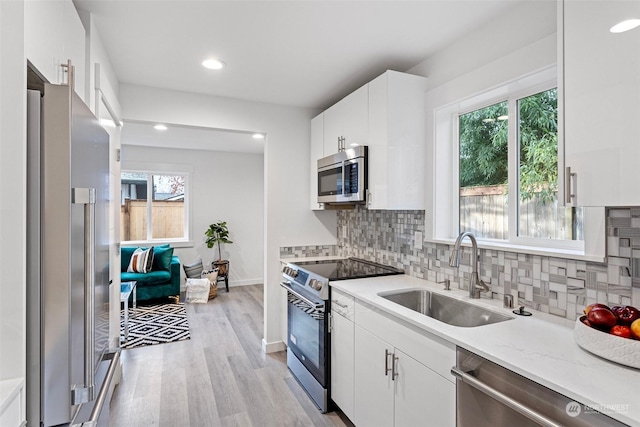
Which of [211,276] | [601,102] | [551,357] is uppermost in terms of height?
[601,102]

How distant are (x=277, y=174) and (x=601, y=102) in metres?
Result: 2.52

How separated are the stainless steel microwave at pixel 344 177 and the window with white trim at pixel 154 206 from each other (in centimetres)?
365

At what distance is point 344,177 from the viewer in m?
2.61

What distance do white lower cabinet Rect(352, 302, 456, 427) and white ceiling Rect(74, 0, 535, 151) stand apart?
1.60m

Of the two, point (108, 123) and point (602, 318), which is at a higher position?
point (108, 123)

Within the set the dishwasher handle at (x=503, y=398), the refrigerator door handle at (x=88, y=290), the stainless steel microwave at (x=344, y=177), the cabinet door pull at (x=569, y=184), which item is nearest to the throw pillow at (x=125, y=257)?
the stainless steel microwave at (x=344, y=177)

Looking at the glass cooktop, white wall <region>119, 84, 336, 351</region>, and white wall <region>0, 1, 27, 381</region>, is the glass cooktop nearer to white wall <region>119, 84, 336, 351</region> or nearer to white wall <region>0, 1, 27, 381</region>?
white wall <region>119, 84, 336, 351</region>

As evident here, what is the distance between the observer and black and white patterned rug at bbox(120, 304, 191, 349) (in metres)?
3.48

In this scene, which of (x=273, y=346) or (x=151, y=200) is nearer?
(x=273, y=346)

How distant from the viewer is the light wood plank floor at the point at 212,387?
7.19 feet

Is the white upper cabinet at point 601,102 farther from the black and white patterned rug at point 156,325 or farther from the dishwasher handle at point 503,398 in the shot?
the black and white patterned rug at point 156,325

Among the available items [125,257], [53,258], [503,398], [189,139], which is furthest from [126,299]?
[503,398]

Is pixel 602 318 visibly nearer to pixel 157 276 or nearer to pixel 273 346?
pixel 273 346

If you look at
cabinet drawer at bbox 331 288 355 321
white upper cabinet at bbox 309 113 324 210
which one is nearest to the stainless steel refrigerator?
cabinet drawer at bbox 331 288 355 321
